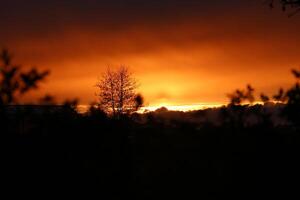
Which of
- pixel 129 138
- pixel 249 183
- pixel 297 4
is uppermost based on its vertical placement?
pixel 297 4

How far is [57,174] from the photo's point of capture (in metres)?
10.3

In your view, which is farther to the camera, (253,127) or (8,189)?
(253,127)

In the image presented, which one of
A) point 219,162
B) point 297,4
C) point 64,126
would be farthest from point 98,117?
point 297,4

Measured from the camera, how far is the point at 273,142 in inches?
506

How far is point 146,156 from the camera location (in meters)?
14.6

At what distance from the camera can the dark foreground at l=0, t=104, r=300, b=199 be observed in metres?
10.3

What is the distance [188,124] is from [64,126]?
12.7 ft

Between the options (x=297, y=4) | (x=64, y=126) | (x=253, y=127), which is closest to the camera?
(x=64, y=126)

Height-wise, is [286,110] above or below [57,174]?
above

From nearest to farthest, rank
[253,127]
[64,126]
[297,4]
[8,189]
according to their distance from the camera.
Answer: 1. [8,189]
2. [64,126]
3. [253,127]
4. [297,4]

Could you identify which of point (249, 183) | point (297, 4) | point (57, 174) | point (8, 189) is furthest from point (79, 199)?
point (297, 4)

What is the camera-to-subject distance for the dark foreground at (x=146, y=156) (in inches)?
404

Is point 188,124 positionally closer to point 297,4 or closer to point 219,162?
point 219,162

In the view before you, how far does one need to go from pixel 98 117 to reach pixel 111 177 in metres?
1.05
